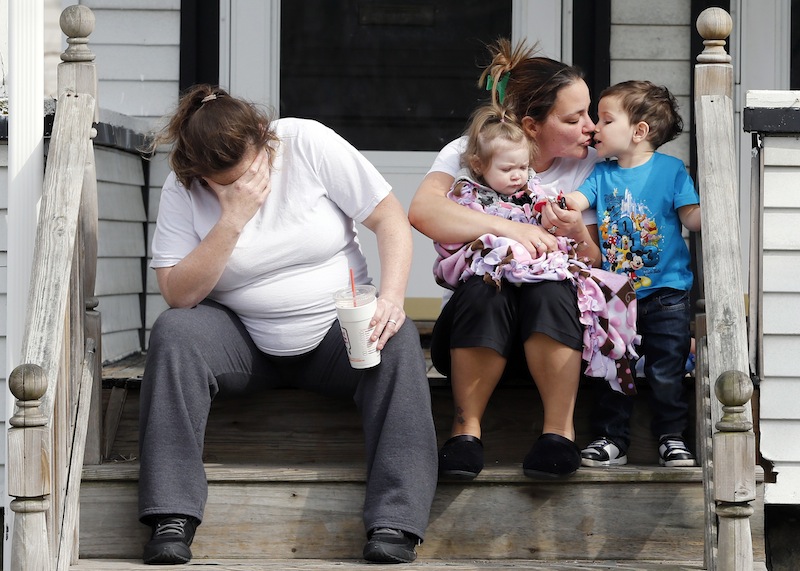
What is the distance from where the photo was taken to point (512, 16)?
15.4 feet

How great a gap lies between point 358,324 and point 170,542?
70cm

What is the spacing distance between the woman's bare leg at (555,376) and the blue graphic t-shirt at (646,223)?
0.38 m

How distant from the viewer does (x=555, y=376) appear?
2.97 meters

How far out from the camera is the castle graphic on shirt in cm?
319

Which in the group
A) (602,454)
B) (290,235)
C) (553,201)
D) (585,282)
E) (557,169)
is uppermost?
(557,169)

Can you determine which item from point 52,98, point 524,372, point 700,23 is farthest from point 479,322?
point 52,98

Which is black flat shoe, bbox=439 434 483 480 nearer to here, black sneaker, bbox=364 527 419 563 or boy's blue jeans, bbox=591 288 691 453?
black sneaker, bbox=364 527 419 563

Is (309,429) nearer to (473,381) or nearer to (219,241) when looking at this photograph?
(473,381)

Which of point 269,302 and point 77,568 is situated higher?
point 269,302

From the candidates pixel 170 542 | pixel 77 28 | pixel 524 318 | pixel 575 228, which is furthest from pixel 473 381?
pixel 77 28

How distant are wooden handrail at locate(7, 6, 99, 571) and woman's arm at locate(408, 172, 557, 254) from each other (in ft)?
3.08

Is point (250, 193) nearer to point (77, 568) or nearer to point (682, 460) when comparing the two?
point (77, 568)

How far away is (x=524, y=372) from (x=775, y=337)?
0.75m

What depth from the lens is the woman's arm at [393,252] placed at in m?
2.94
